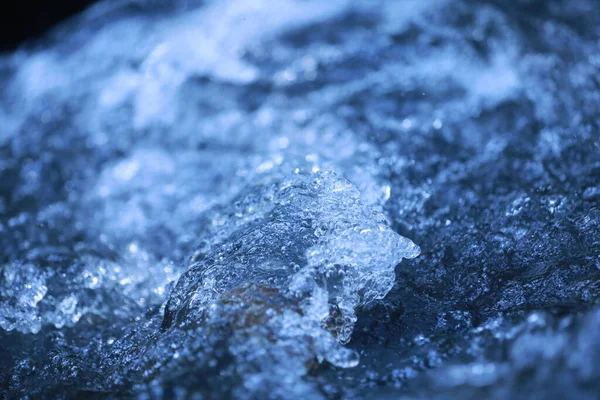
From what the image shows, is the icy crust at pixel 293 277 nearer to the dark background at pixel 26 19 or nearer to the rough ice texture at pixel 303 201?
Answer: the rough ice texture at pixel 303 201

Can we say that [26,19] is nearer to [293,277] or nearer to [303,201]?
[303,201]

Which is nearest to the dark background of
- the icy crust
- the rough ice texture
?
the rough ice texture

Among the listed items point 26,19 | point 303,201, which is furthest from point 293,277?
point 26,19

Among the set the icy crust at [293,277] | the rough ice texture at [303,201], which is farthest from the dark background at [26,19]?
the icy crust at [293,277]

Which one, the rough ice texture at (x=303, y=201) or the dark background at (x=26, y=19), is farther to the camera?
the dark background at (x=26, y=19)

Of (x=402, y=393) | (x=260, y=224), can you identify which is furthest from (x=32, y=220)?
(x=402, y=393)

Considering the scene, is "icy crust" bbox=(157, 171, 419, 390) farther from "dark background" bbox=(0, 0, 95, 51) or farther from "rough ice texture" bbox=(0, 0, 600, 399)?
"dark background" bbox=(0, 0, 95, 51)

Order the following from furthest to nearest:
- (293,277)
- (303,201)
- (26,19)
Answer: (26,19)
(303,201)
(293,277)
